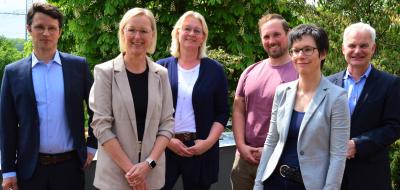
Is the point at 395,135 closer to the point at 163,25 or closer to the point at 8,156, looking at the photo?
the point at 8,156

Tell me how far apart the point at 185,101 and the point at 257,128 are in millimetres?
648

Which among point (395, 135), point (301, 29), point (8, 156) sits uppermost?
point (301, 29)

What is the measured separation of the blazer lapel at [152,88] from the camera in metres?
3.45

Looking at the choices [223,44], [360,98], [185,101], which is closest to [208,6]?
[223,44]

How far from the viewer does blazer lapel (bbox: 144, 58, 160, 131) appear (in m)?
3.45

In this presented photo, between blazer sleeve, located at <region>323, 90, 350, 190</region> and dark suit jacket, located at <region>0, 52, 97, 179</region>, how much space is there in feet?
5.85

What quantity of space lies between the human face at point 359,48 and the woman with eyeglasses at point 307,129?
612 millimetres

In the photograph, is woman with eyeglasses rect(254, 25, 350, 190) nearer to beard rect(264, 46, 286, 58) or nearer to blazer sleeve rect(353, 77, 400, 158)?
blazer sleeve rect(353, 77, 400, 158)

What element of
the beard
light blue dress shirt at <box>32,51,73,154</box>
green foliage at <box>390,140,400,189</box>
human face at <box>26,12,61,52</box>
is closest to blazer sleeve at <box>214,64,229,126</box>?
the beard

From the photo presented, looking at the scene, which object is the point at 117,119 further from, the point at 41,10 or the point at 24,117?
the point at 41,10

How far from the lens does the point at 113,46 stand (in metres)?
7.23

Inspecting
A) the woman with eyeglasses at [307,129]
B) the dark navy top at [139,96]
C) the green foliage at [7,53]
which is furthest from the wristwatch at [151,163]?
the green foliage at [7,53]

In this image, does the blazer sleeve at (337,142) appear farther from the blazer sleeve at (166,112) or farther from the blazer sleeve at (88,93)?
the blazer sleeve at (88,93)

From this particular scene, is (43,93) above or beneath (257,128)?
above
